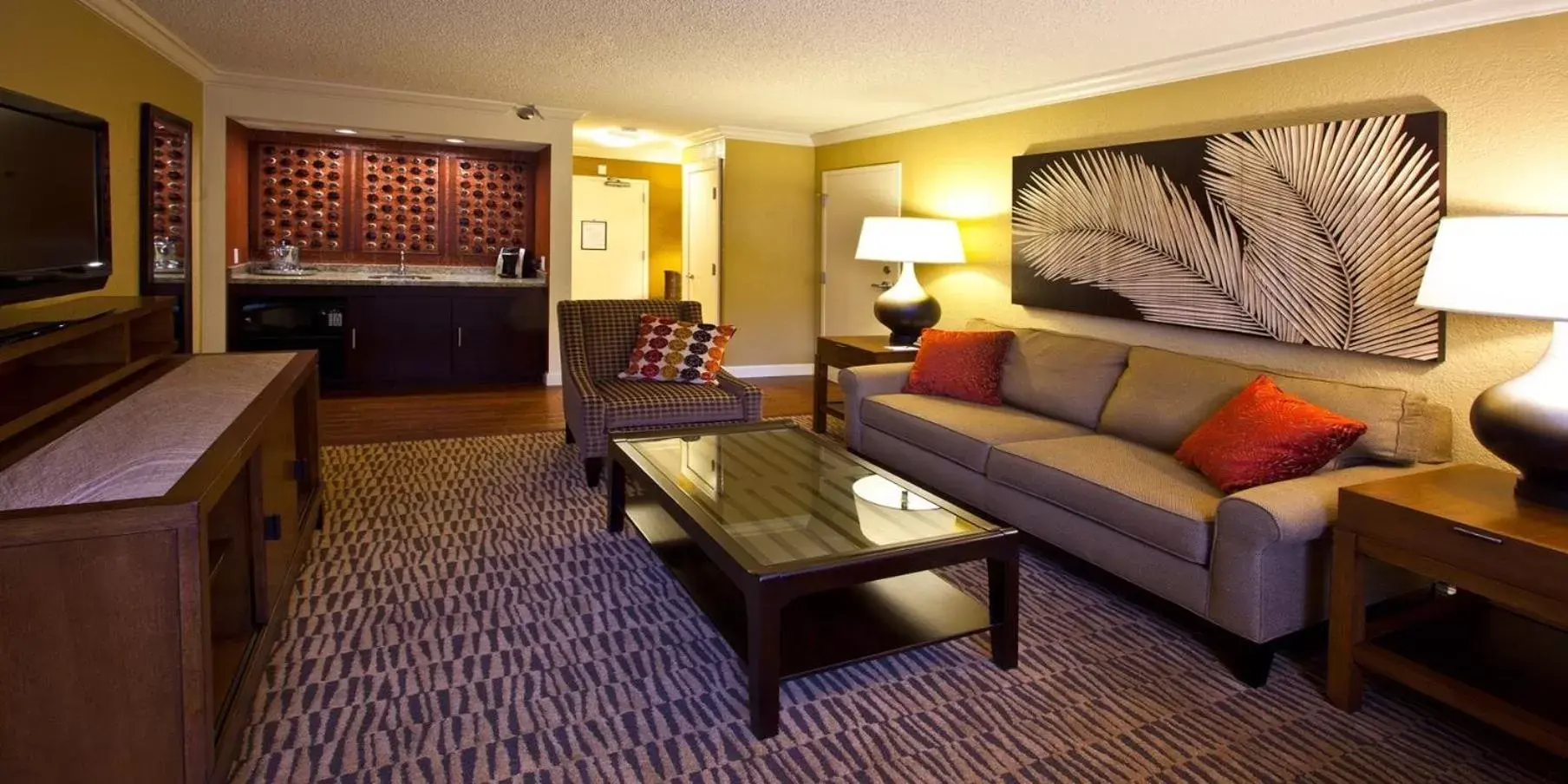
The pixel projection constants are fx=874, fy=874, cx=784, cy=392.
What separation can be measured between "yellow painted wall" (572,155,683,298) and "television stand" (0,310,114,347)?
23.7ft

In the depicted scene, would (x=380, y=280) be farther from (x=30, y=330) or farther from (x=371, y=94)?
(x=30, y=330)

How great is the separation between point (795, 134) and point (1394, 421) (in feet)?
17.6

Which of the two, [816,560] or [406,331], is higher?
[406,331]

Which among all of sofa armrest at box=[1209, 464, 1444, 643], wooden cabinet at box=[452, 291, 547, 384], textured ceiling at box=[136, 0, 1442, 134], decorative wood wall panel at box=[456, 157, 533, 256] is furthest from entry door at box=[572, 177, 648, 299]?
sofa armrest at box=[1209, 464, 1444, 643]

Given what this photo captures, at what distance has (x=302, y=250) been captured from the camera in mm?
6703

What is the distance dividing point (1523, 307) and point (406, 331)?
630cm

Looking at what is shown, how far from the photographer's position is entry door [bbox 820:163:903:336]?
21.5 ft

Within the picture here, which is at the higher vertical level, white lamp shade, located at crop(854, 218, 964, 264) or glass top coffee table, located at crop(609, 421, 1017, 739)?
white lamp shade, located at crop(854, 218, 964, 264)

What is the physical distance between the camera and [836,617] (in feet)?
8.00

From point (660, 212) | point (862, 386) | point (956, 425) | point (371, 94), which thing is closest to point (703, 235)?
point (660, 212)

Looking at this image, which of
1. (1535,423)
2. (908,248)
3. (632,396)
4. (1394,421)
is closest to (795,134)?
(908,248)

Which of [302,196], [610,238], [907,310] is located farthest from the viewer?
[610,238]

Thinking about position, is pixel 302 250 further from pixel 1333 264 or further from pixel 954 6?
pixel 1333 264

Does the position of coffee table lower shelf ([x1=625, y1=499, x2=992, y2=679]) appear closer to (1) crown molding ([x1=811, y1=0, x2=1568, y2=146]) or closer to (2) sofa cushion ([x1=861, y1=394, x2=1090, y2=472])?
(2) sofa cushion ([x1=861, y1=394, x2=1090, y2=472])
